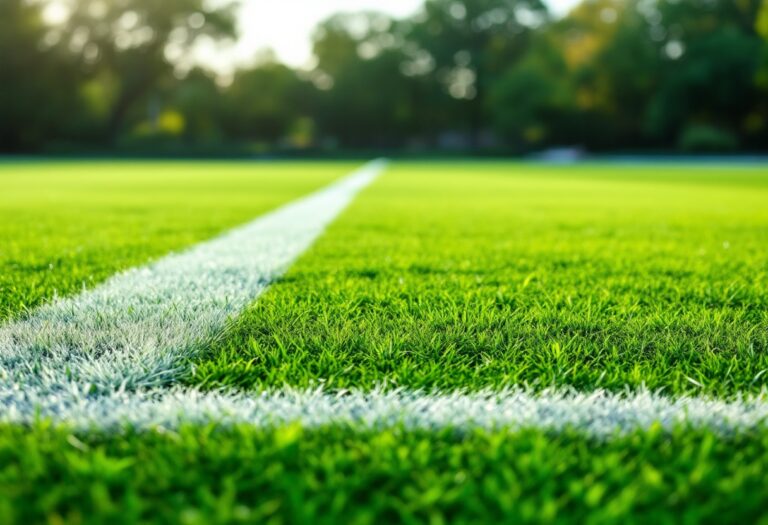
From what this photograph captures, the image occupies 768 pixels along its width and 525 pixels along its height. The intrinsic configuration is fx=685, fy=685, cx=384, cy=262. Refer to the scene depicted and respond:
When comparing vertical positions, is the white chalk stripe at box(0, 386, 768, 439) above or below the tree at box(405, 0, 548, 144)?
below

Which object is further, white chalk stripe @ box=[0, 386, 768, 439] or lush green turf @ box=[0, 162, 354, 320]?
lush green turf @ box=[0, 162, 354, 320]

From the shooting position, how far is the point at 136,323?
79.0 inches

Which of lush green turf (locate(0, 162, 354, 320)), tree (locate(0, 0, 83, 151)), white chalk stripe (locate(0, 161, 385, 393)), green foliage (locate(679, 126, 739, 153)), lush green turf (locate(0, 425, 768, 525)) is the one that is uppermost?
tree (locate(0, 0, 83, 151))

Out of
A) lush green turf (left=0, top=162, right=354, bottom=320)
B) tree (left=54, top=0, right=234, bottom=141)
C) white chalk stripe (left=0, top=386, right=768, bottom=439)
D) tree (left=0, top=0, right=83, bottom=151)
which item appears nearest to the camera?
white chalk stripe (left=0, top=386, right=768, bottom=439)

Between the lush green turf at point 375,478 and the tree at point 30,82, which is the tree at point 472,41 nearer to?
the tree at point 30,82

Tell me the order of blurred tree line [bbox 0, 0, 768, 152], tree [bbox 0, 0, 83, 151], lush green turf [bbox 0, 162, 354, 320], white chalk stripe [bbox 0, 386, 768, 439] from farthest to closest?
1. blurred tree line [bbox 0, 0, 768, 152]
2. tree [bbox 0, 0, 83, 151]
3. lush green turf [bbox 0, 162, 354, 320]
4. white chalk stripe [bbox 0, 386, 768, 439]

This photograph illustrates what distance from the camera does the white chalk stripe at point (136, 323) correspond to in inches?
61.3

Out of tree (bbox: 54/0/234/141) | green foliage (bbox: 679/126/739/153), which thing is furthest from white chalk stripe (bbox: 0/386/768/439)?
tree (bbox: 54/0/234/141)

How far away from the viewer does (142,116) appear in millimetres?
61719

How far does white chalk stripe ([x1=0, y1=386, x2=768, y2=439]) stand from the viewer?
1275 millimetres

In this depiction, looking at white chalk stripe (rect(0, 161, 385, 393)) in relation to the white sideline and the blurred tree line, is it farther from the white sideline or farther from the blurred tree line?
the blurred tree line

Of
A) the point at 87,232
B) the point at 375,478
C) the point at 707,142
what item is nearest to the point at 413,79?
the point at 707,142

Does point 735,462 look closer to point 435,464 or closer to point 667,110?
point 435,464

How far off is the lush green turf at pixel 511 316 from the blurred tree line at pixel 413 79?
37.6 m
